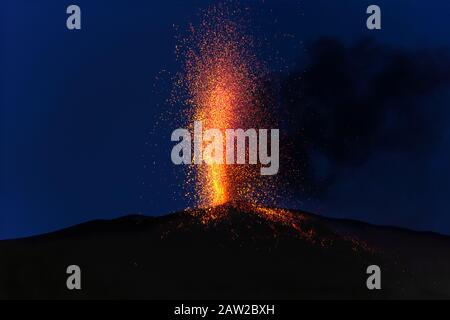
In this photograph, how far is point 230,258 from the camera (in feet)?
24.2

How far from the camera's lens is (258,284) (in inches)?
283

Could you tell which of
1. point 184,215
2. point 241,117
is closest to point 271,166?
point 241,117

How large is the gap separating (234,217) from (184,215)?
538 millimetres

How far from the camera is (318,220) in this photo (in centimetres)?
762

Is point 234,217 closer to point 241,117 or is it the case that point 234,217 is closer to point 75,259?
point 241,117

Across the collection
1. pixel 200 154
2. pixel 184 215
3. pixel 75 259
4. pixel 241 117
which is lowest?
pixel 75 259

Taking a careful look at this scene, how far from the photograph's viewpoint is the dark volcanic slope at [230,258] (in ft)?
23.3

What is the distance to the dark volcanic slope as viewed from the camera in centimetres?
712

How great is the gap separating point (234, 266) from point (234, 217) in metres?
0.58

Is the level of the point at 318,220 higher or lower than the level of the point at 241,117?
lower
